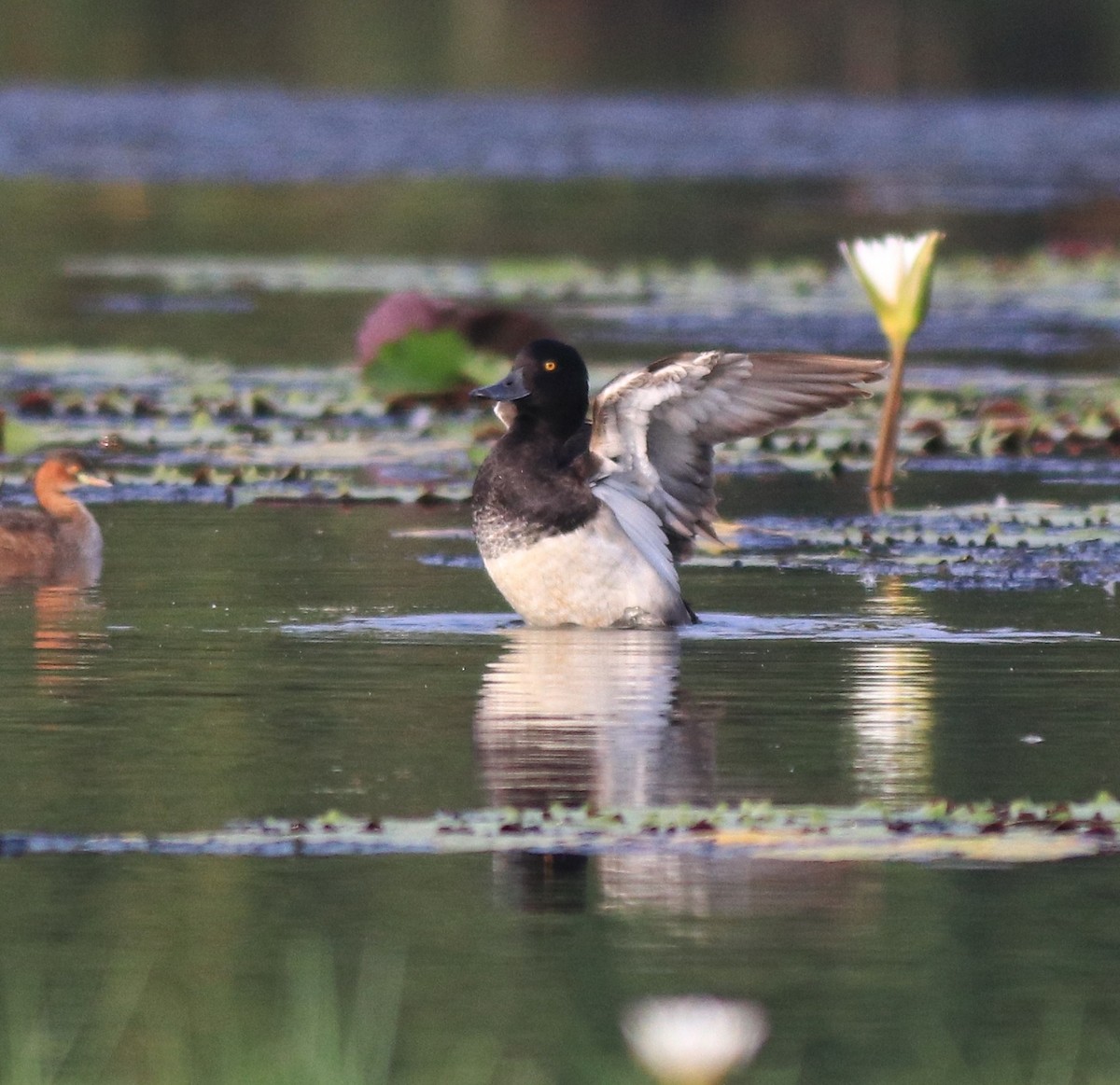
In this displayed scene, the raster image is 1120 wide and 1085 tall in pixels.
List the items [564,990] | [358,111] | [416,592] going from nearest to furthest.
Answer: [564,990], [416,592], [358,111]

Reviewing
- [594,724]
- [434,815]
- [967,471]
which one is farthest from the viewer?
[967,471]

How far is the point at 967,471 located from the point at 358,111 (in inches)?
1365

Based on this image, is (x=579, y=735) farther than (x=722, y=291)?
No

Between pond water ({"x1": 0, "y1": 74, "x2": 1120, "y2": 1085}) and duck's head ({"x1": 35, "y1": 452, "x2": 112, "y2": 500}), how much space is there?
232mm

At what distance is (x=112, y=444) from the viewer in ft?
50.1

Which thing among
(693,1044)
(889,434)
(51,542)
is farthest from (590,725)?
(889,434)

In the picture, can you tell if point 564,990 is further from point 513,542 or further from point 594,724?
point 513,542

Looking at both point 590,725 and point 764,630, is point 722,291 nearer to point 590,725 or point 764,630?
point 764,630

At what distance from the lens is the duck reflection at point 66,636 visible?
30.1 feet

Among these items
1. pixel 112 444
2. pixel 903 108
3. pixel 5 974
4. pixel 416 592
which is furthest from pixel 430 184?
pixel 5 974

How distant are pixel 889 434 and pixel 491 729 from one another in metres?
5.82

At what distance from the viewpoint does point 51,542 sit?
38.3ft

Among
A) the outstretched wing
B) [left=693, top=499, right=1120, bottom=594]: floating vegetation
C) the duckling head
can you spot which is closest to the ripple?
the outstretched wing

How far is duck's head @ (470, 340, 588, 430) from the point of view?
10516mm
